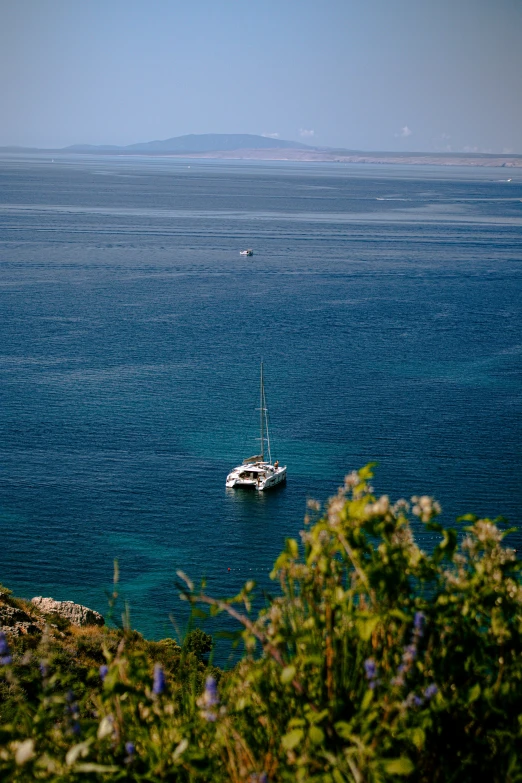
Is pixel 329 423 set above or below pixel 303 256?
below

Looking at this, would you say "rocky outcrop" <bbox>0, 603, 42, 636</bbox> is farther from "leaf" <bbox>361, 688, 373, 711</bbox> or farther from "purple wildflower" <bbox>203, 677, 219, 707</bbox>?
"leaf" <bbox>361, 688, 373, 711</bbox>

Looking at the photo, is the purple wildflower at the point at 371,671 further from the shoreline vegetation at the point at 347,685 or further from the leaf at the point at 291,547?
the leaf at the point at 291,547

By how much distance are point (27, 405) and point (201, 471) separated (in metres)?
13.5

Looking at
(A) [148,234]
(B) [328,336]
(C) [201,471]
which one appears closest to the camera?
(C) [201,471]

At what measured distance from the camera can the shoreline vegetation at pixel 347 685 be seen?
3.78m

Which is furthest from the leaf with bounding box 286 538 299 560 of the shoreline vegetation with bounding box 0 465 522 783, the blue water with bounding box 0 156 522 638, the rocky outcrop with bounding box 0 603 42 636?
the blue water with bounding box 0 156 522 638

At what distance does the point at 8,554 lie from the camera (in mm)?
36094

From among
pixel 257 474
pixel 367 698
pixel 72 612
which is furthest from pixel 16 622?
pixel 257 474

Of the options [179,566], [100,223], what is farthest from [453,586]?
[100,223]

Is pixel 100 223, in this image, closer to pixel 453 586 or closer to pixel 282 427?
pixel 282 427

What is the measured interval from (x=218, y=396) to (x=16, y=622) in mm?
32486

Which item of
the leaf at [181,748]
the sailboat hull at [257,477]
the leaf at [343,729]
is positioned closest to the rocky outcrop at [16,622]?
the leaf at [181,748]

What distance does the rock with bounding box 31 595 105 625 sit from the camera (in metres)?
26.1

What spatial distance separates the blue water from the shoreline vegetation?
2683cm
